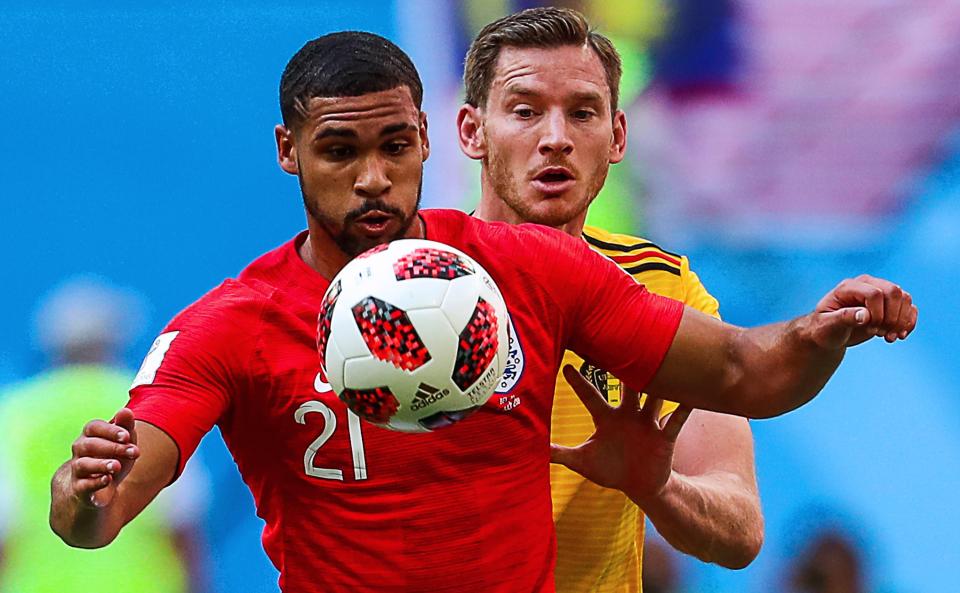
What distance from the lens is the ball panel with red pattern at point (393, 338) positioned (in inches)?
115

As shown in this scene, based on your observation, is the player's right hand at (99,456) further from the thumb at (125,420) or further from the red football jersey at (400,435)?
the red football jersey at (400,435)

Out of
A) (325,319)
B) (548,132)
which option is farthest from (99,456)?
(548,132)

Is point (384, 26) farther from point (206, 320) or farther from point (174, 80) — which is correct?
point (206, 320)

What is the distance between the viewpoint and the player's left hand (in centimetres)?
359

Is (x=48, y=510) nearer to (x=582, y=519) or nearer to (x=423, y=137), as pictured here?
(x=582, y=519)

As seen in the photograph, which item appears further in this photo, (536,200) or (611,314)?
(536,200)

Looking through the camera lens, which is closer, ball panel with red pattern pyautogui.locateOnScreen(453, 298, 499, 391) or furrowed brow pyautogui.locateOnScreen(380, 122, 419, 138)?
ball panel with red pattern pyautogui.locateOnScreen(453, 298, 499, 391)

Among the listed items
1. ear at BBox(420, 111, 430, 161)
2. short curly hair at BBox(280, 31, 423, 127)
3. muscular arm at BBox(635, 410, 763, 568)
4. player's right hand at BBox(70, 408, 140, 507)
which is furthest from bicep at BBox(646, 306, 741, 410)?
player's right hand at BBox(70, 408, 140, 507)

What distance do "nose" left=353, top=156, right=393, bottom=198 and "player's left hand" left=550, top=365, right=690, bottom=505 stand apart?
72 centimetres

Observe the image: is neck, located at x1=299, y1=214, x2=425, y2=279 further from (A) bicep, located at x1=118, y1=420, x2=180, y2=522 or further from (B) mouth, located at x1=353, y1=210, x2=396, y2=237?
(A) bicep, located at x1=118, y1=420, x2=180, y2=522

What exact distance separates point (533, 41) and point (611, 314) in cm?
153

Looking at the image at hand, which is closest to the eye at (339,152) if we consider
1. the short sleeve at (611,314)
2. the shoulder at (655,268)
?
the short sleeve at (611,314)

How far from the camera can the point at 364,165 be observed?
3.35 m

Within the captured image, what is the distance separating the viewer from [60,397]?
612 centimetres
